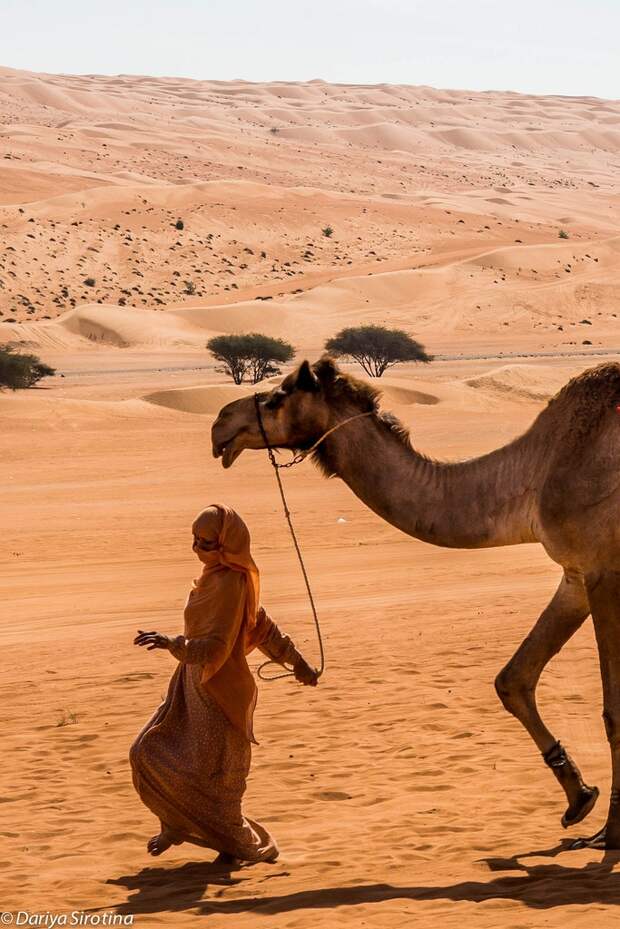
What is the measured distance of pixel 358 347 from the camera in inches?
1801

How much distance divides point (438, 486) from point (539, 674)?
99 centimetres

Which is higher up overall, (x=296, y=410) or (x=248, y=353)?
(x=296, y=410)

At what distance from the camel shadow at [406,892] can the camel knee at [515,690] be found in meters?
0.76

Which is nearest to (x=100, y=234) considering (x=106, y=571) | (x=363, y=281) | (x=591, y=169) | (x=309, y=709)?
(x=363, y=281)

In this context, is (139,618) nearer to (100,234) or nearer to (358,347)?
(358,347)

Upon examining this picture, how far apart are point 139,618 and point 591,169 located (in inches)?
6092

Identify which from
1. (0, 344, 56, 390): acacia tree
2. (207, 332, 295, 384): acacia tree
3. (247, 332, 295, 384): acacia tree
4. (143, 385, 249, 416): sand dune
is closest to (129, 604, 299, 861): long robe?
(143, 385, 249, 416): sand dune

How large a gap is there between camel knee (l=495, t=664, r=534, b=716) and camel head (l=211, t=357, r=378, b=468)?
4.66 ft

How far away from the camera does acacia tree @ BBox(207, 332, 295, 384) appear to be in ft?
142

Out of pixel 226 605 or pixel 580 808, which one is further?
pixel 580 808

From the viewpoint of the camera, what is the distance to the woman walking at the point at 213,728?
6.07 meters

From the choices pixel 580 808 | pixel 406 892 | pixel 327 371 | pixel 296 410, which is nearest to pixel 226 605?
pixel 296 410

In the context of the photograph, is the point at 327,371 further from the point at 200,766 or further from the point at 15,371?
the point at 15,371

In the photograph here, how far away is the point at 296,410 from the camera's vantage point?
6.43 m
